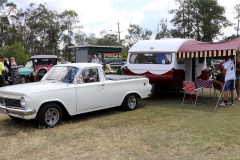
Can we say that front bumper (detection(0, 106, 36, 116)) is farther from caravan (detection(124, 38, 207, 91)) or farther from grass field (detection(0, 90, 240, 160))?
caravan (detection(124, 38, 207, 91))

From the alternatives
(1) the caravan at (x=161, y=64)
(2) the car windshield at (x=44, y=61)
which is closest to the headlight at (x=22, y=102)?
(1) the caravan at (x=161, y=64)

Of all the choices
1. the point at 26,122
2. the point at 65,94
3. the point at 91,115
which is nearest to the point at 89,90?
the point at 65,94

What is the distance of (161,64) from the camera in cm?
948

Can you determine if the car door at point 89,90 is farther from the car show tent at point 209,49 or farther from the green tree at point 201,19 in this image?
the green tree at point 201,19

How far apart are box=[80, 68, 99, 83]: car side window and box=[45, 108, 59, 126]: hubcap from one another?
1160 millimetres

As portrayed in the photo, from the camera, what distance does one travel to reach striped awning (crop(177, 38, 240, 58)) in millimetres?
7969

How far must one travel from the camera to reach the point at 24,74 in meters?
15.9

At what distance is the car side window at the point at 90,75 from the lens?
6.49 m

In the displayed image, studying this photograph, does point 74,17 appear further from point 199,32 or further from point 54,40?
point 199,32

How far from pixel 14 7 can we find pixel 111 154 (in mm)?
48570

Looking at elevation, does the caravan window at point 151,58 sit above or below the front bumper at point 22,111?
above

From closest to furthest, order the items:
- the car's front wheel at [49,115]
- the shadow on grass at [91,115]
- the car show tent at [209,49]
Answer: the car's front wheel at [49,115] → the shadow on grass at [91,115] → the car show tent at [209,49]

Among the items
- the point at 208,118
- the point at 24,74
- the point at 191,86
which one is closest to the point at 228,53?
the point at 191,86

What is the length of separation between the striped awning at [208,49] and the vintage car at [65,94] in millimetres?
2574
